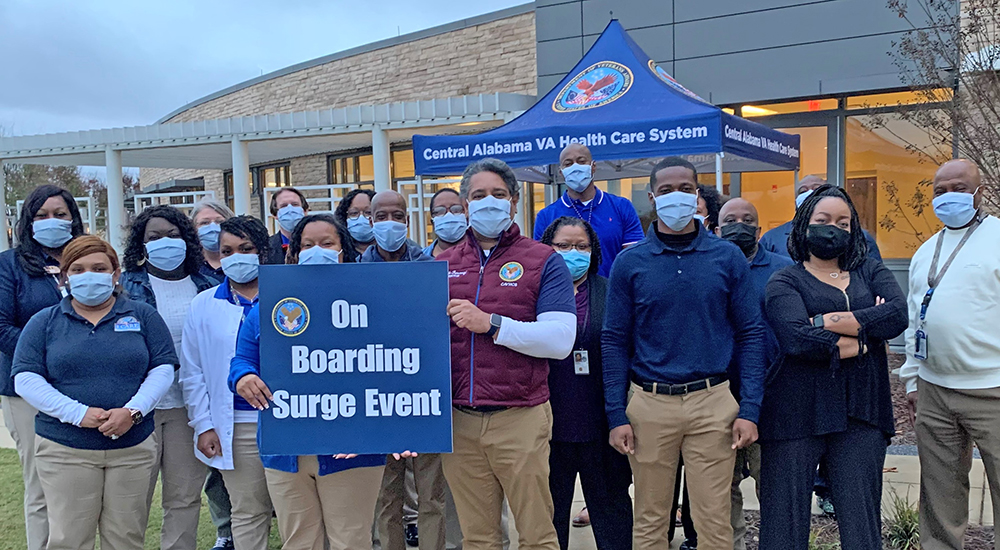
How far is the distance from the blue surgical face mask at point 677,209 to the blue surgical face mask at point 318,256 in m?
1.55

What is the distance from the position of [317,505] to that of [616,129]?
5077 mm

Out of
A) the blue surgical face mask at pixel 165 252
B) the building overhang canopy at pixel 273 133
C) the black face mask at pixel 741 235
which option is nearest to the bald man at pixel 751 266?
the black face mask at pixel 741 235

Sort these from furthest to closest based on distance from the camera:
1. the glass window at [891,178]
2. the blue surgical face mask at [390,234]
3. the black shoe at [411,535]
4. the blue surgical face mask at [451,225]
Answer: the glass window at [891,178]
the blue surgical face mask at [451,225]
the black shoe at [411,535]
the blue surgical face mask at [390,234]

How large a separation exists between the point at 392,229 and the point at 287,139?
1191cm

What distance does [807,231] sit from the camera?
332 centimetres

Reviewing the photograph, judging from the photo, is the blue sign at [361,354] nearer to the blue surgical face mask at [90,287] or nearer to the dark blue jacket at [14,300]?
the blue surgical face mask at [90,287]

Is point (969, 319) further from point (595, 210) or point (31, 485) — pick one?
point (31, 485)

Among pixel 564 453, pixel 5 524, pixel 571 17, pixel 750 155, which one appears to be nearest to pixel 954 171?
pixel 564 453

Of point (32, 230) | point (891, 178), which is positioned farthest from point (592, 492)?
point (891, 178)

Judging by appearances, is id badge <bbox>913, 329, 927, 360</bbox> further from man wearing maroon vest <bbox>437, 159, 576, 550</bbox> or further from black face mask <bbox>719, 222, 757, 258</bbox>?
man wearing maroon vest <bbox>437, 159, 576, 550</bbox>

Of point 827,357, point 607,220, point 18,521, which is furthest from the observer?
point 18,521

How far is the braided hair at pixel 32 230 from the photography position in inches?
159

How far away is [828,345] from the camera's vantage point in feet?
10.3

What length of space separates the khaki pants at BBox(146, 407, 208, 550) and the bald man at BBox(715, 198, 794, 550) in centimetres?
Result: 287
